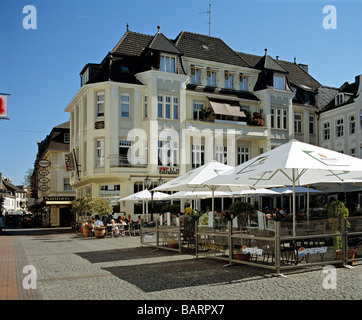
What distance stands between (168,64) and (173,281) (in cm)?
2789

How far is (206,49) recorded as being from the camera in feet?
130

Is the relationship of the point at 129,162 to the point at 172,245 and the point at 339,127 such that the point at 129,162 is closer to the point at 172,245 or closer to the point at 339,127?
the point at 172,245

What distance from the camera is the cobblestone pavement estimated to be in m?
8.14

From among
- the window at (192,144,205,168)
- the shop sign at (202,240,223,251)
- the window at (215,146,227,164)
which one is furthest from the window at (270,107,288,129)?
the shop sign at (202,240,223,251)

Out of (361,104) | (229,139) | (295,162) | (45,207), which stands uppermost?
(361,104)

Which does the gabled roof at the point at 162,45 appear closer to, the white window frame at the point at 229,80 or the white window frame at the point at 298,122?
the white window frame at the point at 229,80

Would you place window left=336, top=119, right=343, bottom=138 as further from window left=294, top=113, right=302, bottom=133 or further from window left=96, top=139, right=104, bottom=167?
window left=96, top=139, right=104, bottom=167

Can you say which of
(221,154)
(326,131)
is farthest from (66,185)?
(326,131)

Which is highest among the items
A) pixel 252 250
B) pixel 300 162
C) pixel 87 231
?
Result: pixel 300 162

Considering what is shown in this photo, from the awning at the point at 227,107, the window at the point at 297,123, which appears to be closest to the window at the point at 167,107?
the awning at the point at 227,107

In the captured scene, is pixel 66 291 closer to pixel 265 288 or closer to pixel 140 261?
pixel 265 288

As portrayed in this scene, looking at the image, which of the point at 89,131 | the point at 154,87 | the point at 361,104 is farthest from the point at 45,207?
the point at 361,104

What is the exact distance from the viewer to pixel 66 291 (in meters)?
8.80
